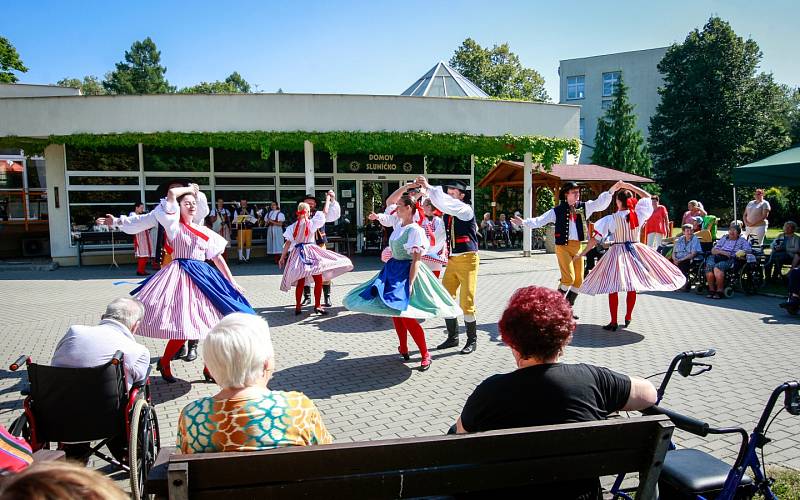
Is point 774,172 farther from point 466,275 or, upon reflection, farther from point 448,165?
point 448,165

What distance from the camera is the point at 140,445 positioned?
3.41m

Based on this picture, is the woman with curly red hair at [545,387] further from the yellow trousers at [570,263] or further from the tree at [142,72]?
the tree at [142,72]

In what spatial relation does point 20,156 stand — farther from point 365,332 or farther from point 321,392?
point 321,392

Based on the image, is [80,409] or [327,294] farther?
[327,294]

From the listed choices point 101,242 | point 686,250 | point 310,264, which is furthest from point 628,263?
point 101,242

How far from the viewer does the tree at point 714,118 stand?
119 ft

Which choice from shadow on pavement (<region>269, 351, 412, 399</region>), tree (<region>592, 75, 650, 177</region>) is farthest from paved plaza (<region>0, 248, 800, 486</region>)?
tree (<region>592, 75, 650, 177</region>)

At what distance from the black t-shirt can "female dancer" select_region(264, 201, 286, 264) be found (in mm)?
15671

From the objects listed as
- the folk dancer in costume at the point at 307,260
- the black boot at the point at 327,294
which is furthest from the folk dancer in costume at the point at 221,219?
the folk dancer in costume at the point at 307,260

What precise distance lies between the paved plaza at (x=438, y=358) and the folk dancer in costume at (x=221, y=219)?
548 centimetres

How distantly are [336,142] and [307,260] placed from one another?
7.79 meters

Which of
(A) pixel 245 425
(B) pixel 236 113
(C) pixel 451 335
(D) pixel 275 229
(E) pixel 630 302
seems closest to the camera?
(A) pixel 245 425

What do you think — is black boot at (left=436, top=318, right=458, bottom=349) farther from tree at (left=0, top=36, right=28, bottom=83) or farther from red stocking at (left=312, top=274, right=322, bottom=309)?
tree at (left=0, top=36, right=28, bottom=83)

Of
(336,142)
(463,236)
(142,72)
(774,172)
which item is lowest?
(463,236)
